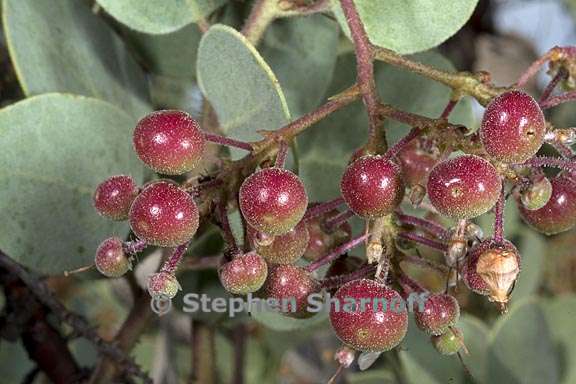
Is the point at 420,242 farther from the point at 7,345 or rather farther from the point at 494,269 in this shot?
the point at 7,345

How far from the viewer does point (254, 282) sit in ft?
2.07

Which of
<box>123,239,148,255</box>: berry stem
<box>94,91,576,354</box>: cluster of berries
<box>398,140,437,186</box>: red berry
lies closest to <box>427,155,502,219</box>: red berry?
<box>94,91,576,354</box>: cluster of berries

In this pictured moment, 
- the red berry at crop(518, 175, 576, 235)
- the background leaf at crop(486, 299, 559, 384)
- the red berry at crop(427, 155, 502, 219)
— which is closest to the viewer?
the red berry at crop(427, 155, 502, 219)

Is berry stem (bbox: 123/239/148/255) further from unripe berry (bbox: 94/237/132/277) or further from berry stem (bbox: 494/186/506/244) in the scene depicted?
berry stem (bbox: 494/186/506/244)

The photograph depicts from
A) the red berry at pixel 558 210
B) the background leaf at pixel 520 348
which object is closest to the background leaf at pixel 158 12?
the red berry at pixel 558 210

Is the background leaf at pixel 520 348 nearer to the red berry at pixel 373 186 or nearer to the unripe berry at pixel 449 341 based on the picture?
the unripe berry at pixel 449 341

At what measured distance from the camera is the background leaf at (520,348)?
107 centimetres

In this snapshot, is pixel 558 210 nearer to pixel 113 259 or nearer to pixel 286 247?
pixel 286 247

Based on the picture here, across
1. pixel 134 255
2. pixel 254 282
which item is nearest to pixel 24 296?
pixel 134 255

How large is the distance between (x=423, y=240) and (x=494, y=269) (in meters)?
0.09

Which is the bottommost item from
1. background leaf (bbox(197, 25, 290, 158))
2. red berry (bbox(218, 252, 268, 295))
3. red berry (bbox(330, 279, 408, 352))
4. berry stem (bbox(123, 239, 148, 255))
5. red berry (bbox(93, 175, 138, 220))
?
red berry (bbox(330, 279, 408, 352))

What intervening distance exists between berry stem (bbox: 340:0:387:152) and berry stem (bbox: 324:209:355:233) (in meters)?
0.06

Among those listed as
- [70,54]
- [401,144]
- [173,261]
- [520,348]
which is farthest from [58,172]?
[520,348]

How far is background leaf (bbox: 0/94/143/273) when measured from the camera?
812 mm
